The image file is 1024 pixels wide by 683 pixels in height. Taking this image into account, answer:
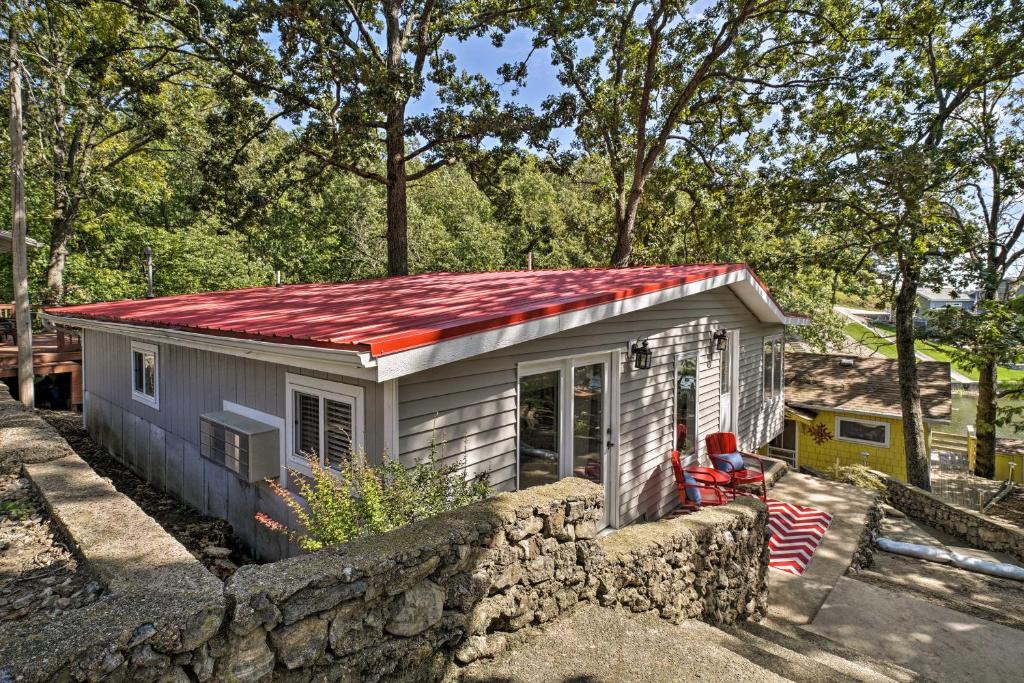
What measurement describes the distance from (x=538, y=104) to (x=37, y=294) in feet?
55.6

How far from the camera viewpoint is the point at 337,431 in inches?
174

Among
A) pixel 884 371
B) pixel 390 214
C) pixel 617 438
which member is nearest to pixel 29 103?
pixel 390 214

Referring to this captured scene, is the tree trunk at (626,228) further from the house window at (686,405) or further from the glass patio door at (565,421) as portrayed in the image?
the glass patio door at (565,421)

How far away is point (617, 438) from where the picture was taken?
6.09 metres

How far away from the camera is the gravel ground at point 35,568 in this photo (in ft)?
8.73

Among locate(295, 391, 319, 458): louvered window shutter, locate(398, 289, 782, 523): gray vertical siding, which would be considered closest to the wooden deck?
locate(295, 391, 319, 458): louvered window shutter

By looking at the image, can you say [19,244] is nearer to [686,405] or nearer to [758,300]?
[686,405]

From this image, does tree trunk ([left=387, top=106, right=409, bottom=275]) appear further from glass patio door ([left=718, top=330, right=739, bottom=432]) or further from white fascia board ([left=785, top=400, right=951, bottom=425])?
white fascia board ([left=785, top=400, right=951, bottom=425])

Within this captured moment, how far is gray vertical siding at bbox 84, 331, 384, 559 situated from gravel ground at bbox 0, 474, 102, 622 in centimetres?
166

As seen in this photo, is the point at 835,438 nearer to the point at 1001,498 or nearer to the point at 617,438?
the point at 1001,498

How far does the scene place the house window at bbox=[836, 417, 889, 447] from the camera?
1631 cm

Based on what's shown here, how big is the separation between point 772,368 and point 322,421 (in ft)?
33.8

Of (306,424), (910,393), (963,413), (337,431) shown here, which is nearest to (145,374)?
(306,424)

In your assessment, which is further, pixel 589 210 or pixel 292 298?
pixel 589 210
